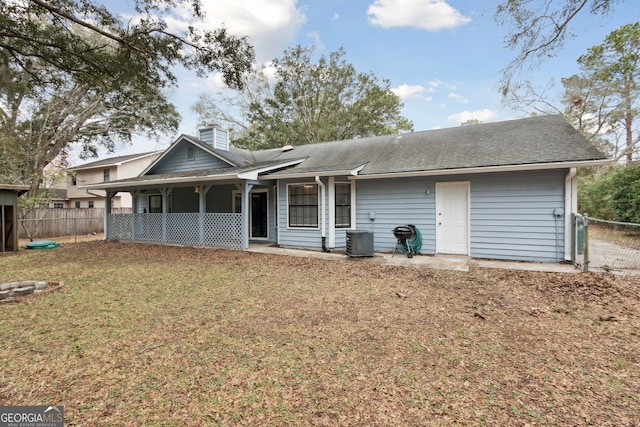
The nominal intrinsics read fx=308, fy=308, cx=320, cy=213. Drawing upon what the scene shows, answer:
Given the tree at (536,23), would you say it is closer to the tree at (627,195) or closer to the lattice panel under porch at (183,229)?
the tree at (627,195)

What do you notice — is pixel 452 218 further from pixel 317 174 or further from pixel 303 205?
pixel 303 205

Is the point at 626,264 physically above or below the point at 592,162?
below

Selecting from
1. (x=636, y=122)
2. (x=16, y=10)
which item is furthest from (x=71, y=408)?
(x=636, y=122)

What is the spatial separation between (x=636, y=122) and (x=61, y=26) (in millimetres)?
28788

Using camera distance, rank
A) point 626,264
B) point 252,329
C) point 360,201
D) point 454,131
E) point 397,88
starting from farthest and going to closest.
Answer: point 397,88 < point 454,131 < point 360,201 < point 626,264 < point 252,329

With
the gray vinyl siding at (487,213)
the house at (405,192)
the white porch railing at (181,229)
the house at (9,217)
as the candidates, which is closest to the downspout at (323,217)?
the house at (405,192)

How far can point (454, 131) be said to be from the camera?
10500 mm

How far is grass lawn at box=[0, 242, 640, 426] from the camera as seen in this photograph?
2.23m

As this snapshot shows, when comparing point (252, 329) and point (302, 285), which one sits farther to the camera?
point (302, 285)

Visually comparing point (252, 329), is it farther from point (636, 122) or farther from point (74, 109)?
point (636, 122)

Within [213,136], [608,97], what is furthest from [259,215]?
[608,97]

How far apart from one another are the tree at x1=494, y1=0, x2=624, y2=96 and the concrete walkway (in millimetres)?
4183

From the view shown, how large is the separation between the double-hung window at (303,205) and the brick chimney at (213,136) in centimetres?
488

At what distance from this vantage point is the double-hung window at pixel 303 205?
9789 millimetres
